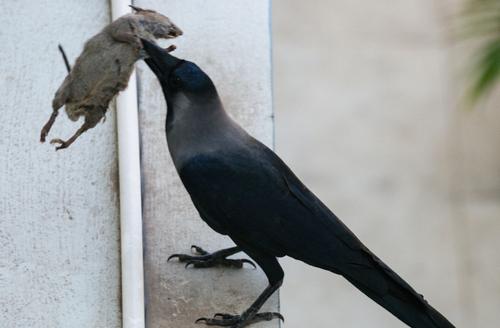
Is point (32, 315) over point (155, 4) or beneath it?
beneath

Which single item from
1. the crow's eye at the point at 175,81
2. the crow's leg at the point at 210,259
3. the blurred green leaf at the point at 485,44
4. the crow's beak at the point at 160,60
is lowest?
the crow's leg at the point at 210,259

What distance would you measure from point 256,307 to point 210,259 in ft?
0.82

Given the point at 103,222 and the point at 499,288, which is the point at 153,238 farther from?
the point at 499,288

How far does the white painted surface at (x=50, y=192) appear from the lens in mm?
4023

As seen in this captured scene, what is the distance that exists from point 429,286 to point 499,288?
0.38m

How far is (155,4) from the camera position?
14.6ft

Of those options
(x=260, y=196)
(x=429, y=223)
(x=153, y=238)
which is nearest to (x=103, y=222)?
(x=153, y=238)

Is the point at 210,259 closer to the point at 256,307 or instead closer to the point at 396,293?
the point at 256,307

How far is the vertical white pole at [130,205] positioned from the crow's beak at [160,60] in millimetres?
471

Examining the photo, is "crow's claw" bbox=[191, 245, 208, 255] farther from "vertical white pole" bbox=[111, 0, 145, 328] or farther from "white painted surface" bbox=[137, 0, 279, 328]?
"vertical white pole" bbox=[111, 0, 145, 328]

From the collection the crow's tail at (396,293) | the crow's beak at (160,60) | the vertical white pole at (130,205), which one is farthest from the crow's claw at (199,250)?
the crow's beak at (160,60)

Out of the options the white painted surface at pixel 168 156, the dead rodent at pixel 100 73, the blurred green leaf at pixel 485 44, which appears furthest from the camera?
the blurred green leaf at pixel 485 44

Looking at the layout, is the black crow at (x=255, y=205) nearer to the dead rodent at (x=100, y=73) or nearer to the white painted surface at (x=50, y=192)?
the dead rodent at (x=100, y=73)

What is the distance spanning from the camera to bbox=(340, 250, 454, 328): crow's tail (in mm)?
3748
